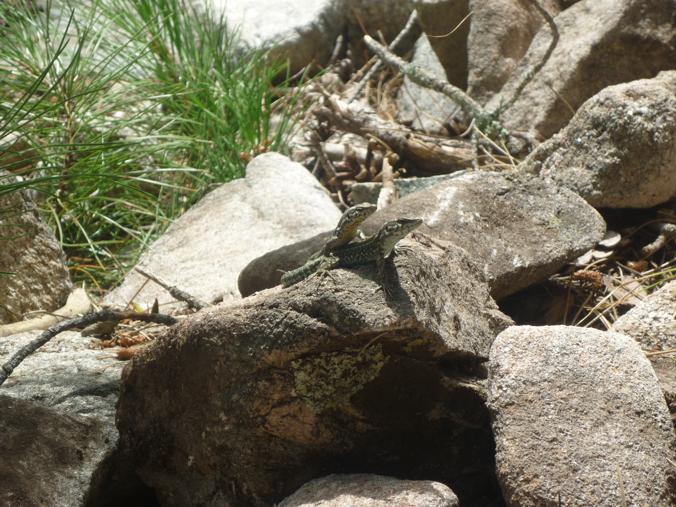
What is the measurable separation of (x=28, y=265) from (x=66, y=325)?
1284 mm

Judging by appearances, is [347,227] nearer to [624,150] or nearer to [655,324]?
[655,324]

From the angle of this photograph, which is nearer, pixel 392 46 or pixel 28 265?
pixel 28 265

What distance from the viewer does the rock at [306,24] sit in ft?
27.5

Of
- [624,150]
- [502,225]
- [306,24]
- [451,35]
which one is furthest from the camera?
[306,24]

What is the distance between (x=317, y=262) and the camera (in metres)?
3.28

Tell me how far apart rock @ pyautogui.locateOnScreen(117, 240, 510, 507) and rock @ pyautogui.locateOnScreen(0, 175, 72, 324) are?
1828 millimetres

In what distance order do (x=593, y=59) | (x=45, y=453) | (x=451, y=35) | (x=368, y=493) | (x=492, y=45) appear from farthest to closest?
1. (x=451, y=35)
2. (x=492, y=45)
3. (x=593, y=59)
4. (x=45, y=453)
5. (x=368, y=493)

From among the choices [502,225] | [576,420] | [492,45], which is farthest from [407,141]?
[576,420]

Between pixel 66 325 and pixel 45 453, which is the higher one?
pixel 66 325

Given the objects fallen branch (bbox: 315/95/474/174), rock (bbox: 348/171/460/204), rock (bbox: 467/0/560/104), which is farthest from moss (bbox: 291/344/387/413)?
rock (bbox: 467/0/560/104)

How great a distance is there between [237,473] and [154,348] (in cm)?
56

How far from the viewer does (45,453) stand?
3.46 m

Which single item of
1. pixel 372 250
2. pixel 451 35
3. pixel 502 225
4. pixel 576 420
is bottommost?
pixel 576 420

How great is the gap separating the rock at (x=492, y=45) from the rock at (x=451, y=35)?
0.85 feet
